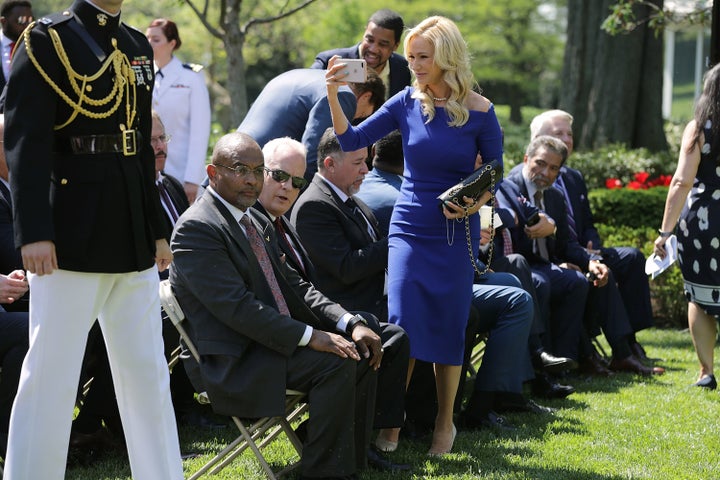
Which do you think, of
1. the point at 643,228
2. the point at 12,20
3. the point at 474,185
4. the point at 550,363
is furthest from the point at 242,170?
the point at 643,228

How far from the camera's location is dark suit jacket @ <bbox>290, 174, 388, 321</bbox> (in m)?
5.64

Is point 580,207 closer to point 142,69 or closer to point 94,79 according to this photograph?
point 142,69

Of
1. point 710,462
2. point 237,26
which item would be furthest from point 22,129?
point 237,26

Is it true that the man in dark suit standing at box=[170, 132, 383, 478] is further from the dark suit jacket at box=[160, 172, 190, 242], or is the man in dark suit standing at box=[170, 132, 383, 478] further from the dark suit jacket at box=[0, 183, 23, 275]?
the dark suit jacket at box=[160, 172, 190, 242]

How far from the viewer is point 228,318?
4.51 m

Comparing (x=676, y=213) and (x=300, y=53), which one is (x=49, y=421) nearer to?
(x=676, y=213)

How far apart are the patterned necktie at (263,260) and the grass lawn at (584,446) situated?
78cm

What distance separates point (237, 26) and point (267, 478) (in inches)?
224

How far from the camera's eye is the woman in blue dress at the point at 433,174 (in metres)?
5.31

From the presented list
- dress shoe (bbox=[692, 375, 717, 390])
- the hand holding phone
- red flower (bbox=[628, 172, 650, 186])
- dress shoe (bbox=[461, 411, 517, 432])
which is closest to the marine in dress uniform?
dress shoe (bbox=[461, 411, 517, 432])

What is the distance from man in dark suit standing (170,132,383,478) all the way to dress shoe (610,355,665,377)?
11.1 feet

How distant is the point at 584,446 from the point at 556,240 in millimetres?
2391

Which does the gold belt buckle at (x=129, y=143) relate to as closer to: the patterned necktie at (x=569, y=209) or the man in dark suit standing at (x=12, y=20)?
the man in dark suit standing at (x=12, y=20)

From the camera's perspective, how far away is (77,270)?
3.71 metres
